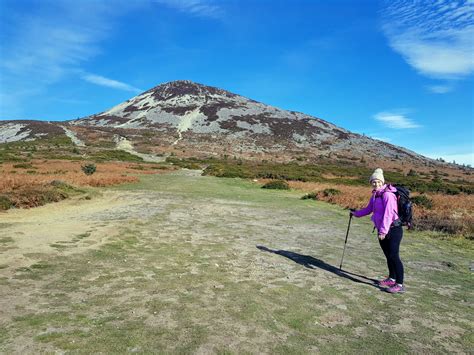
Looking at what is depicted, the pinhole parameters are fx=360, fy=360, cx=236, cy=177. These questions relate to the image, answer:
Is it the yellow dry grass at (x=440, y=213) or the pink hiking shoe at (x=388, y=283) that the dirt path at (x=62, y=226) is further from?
the yellow dry grass at (x=440, y=213)

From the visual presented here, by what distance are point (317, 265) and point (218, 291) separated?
3.05 metres

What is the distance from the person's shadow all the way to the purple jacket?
1208 mm

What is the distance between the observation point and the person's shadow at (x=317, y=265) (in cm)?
761

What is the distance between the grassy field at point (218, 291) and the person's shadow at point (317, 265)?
5 centimetres

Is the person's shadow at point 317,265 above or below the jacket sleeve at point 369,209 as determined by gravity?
below

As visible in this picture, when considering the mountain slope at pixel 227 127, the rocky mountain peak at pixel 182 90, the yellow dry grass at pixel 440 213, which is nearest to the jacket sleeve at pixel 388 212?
the yellow dry grass at pixel 440 213

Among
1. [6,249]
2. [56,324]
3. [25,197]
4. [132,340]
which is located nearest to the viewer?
[132,340]

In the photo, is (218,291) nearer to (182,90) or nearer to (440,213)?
(440,213)

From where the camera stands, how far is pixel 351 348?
471cm

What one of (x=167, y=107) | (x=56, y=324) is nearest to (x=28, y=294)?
(x=56, y=324)

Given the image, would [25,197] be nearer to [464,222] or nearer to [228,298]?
[228,298]

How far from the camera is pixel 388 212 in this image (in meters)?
7.04

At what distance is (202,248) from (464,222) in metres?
10.7

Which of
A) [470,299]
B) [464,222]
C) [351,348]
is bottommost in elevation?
[351,348]
